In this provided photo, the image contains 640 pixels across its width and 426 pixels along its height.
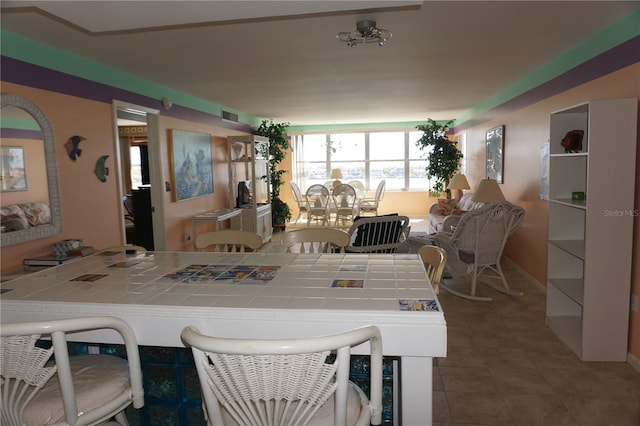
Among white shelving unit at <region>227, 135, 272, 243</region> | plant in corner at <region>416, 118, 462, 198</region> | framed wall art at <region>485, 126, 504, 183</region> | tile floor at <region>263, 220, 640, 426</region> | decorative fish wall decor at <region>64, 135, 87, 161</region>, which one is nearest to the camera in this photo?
tile floor at <region>263, 220, 640, 426</region>

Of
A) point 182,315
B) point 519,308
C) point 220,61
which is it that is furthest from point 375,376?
point 220,61

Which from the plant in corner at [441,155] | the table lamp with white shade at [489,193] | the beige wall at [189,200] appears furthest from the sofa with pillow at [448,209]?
the beige wall at [189,200]

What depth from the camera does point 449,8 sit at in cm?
262

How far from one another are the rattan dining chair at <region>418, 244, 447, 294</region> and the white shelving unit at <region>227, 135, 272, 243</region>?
483cm

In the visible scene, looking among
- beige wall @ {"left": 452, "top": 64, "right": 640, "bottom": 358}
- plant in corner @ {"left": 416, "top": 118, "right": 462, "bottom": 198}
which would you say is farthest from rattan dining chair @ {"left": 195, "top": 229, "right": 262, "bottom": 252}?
plant in corner @ {"left": 416, "top": 118, "right": 462, "bottom": 198}

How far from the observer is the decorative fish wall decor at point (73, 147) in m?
3.43

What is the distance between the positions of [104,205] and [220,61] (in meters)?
1.65

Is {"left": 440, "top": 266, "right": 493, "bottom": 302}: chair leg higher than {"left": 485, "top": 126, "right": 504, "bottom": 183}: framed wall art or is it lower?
lower

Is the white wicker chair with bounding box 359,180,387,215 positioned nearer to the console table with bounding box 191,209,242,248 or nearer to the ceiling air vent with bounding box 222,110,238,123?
the ceiling air vent with bounding box 222,110,238,123

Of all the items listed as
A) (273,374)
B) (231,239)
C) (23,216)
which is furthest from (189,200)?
(273,374)

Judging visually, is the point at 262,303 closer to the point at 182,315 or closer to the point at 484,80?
the point at 182,315

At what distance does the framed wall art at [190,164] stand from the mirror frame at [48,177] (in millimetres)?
1951

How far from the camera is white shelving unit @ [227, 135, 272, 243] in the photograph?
6637mm

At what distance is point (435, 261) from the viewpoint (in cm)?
186
